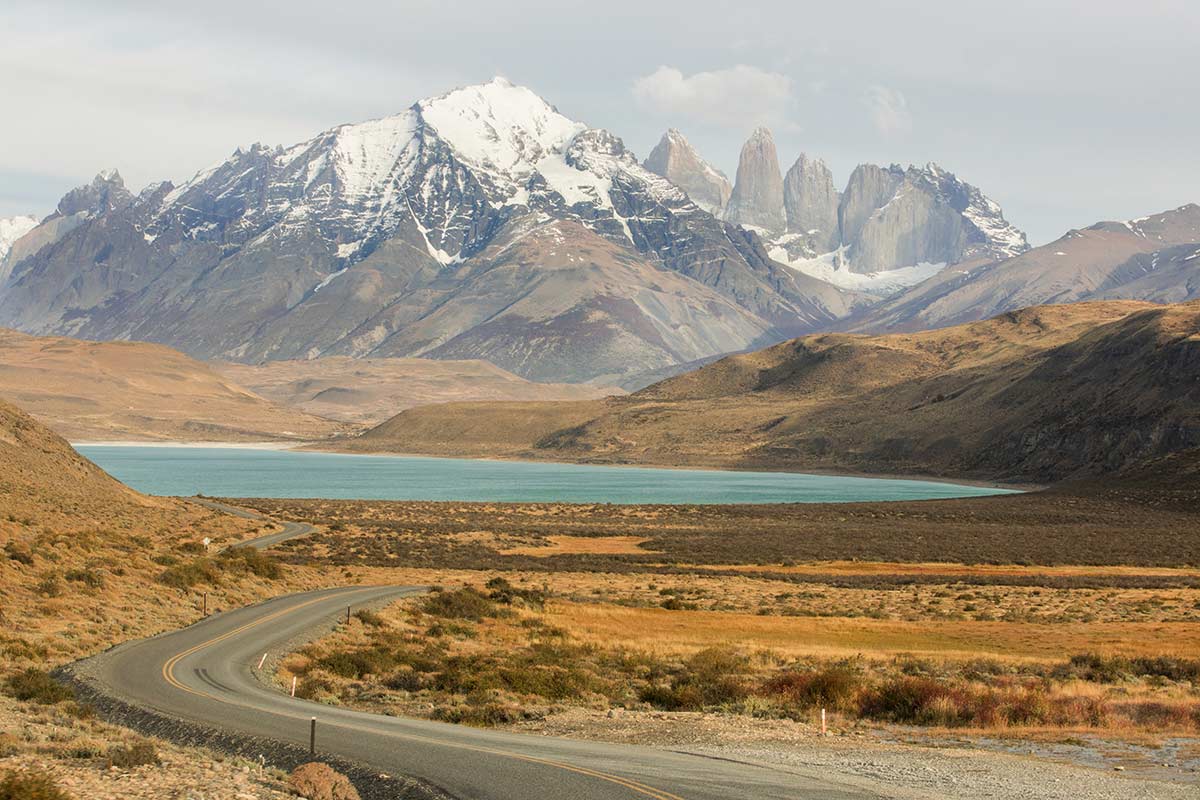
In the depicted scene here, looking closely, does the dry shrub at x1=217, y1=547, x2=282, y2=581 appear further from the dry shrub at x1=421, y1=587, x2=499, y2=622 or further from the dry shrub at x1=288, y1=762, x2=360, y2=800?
the dry shrub at x1=288, y1=762, x2=360, y2=800

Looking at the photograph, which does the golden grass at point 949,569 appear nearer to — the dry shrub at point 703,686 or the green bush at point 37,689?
the dry shrub at point 703,686

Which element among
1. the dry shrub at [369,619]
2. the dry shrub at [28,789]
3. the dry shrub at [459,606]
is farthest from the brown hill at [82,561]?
the dry shrub at [28,789]

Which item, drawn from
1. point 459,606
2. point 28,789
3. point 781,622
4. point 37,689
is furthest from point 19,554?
point 28,789

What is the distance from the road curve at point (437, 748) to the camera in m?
18.5

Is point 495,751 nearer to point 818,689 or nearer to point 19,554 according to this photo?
point 818,689

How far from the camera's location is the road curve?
1848 cm

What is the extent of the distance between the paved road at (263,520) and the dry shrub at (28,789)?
5735cm

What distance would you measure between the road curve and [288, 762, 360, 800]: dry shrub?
107 cm

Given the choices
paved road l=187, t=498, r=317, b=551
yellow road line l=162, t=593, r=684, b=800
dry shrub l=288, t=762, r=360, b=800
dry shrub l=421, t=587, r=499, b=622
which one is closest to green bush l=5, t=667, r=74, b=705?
yellow road line l=162, t=593, r=684, b=800

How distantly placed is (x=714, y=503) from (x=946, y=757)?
121 metres

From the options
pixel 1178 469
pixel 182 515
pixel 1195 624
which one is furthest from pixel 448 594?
pixel 1178 469

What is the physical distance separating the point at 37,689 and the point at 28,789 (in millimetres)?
11214

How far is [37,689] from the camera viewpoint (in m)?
25.6

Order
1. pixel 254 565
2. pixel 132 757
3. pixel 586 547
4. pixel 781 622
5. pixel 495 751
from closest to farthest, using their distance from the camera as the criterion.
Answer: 1. pixel 132 757
2. pixel 495 751
3. pixel 781 622
4. pixel 254 565
5. pixel 586 547
